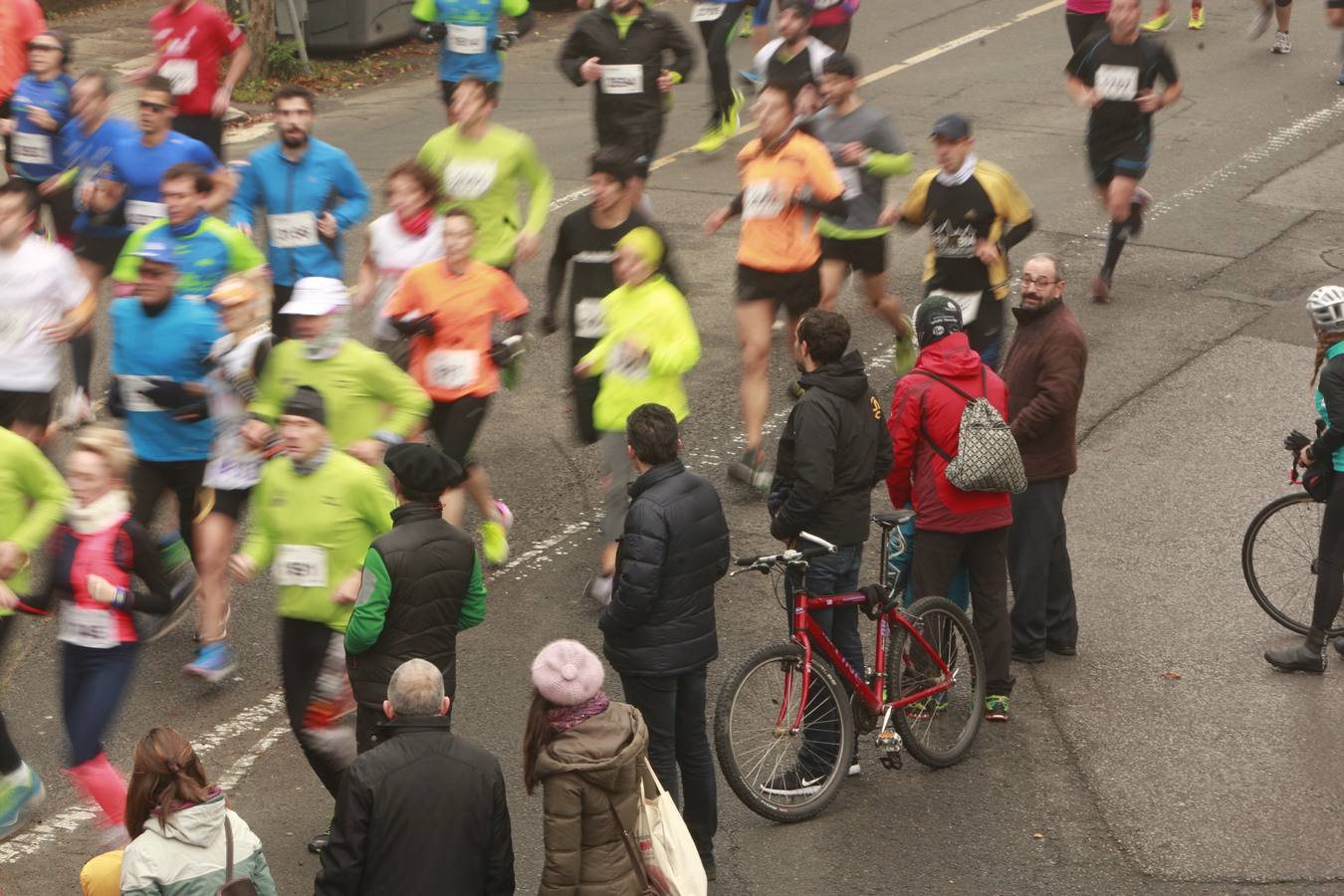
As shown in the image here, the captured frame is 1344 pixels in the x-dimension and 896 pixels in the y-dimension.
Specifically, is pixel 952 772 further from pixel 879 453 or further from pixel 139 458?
pixel 139 458

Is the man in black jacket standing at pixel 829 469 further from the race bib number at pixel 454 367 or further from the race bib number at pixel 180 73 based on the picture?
the race bib number at pixel 180 73

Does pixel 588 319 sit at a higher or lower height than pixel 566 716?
lower

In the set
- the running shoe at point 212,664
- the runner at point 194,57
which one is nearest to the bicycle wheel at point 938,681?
the running shoe at point 212,664

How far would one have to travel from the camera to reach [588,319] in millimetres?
8922

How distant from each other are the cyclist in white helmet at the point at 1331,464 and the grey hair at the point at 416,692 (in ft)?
14.3

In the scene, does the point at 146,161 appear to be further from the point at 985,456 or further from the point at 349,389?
the point at 985,456

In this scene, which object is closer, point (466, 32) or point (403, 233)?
point (403, 233)

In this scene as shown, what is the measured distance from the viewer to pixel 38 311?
8312mm

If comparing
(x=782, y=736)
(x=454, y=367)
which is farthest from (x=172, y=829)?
(x=454, y=367)

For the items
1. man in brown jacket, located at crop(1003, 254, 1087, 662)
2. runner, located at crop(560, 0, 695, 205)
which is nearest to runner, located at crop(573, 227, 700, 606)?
man in brown jacket, located at crop(1003, 254, 1087, 662)

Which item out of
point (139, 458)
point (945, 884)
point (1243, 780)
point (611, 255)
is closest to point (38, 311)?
point (139, 458)

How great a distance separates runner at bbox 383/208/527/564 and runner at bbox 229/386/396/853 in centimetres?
183

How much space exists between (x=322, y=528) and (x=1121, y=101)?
7.66 metres

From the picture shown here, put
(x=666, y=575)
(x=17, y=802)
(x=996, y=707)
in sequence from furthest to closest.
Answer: (x=996, y=707)
(x=17, y=802)
(x=666, y=575)
